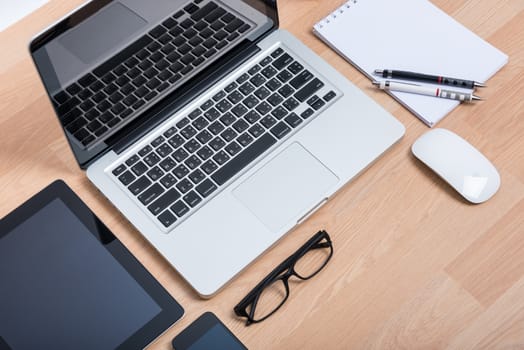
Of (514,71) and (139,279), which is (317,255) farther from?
(514,71)

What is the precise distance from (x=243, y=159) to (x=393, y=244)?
25cm

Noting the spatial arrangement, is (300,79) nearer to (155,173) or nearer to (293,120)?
(293,120)

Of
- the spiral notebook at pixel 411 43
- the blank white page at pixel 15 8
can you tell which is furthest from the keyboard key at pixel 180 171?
the blank white page at pixel 15 8

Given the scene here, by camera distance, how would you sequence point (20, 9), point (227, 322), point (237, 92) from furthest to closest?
1. point (20, 9)
2. point (237, 92)
3. point (227, 322)

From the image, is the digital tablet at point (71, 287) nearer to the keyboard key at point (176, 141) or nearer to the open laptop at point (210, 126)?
the open laptop at point (210, 126)

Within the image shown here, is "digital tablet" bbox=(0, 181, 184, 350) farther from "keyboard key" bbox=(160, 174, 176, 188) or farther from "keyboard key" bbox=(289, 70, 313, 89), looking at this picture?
"keyboard key" bbox=(289, 70, 313, 89)

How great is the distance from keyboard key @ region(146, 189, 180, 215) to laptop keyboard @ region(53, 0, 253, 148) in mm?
129

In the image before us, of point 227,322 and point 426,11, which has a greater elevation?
point 426,11

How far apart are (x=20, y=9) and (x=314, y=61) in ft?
1.75

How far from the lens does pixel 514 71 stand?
1176mm

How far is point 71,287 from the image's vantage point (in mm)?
1012

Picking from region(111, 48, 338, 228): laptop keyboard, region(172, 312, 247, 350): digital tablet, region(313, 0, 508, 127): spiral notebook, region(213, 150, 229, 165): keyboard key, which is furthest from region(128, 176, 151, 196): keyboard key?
region(313, 0, 508, 127): spiral notebook

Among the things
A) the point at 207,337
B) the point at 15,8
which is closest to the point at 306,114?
the point at 207,337

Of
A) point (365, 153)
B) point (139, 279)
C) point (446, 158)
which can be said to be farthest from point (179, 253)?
point (446, 158)
